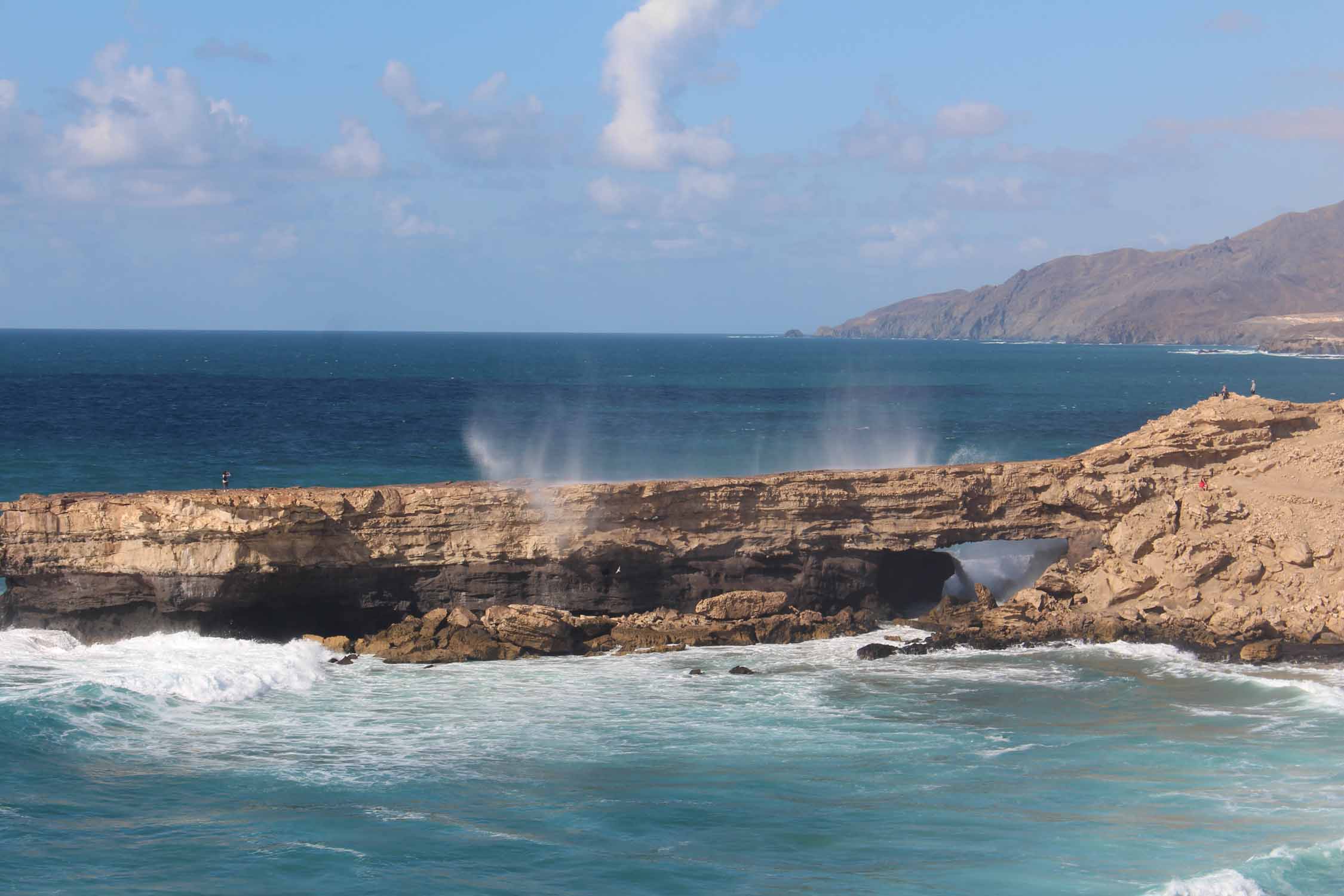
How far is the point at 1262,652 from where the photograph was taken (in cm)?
2562

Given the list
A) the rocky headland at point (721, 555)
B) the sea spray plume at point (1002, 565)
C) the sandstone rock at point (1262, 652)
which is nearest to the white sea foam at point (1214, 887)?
the sandstone rock at point (1262, 652)

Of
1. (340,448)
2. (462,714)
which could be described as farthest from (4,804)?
(340,448)

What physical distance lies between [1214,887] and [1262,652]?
1206 cm

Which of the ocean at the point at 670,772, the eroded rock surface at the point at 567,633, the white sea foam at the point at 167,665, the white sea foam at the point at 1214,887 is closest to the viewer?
the white sea foam at the point at 1214,887

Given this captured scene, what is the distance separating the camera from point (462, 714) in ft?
72.9

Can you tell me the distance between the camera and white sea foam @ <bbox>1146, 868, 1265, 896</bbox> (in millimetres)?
14852

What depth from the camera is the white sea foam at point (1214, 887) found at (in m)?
14.9

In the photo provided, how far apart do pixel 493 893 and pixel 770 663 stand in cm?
1140

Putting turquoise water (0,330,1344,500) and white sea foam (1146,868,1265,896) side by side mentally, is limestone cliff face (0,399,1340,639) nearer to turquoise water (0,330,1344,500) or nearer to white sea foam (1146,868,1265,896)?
white sea foam (1146,868,1265,896)

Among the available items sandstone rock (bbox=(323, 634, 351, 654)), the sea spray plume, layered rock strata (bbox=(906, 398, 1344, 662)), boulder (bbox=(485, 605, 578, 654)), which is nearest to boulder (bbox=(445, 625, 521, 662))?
boulder (bbox=(485, 605, 578, 654))

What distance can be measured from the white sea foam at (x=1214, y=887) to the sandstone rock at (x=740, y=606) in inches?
536

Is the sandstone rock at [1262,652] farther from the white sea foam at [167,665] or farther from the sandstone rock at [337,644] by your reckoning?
the white sea foam at [167,665]

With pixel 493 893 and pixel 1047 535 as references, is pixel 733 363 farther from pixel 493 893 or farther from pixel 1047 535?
pixel 493 893

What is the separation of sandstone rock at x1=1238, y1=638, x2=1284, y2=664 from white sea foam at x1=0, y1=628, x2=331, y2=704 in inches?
728
